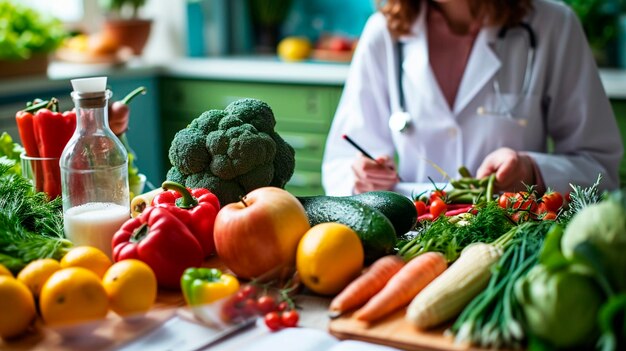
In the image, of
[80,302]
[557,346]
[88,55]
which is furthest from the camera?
[88,55]

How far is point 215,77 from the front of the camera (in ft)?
12.2

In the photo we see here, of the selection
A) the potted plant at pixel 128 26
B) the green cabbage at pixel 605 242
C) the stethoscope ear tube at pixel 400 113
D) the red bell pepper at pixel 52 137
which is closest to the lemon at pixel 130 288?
the red bell pepper at pixel 52 137

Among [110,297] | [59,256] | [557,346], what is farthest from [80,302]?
[557,346]

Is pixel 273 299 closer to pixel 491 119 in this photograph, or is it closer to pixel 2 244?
pixel 2 244

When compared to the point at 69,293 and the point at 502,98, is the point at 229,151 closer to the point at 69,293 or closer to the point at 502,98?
the point at 69,293

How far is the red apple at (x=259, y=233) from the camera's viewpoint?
3.84 feet

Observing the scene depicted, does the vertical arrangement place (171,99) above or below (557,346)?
below

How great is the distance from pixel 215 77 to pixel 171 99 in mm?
296

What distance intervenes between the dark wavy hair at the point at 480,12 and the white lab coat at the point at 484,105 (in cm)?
3

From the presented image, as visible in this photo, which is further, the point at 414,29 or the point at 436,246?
the point at 414,29

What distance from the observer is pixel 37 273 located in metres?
1.09

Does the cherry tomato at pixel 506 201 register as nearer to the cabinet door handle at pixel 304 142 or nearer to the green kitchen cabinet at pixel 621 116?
the green kitchen cabinet at pixel 621 116

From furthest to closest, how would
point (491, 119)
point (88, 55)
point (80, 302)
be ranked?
point (88, 55), point (491, 119), point (80, 302)

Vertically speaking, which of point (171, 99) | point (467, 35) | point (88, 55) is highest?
point (467, 35)
